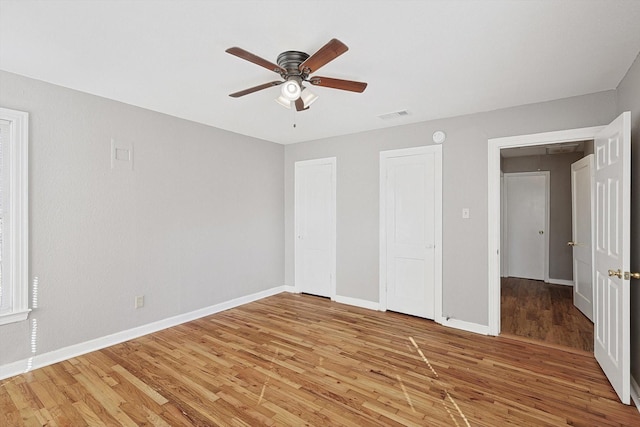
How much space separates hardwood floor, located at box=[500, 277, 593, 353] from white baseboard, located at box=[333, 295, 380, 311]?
1.59m

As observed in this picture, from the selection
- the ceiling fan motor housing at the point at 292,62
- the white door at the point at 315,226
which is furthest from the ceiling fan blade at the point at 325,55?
the white door at the point at 315,226

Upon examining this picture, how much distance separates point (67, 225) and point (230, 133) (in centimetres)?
232

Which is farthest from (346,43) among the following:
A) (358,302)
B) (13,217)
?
(358,302)

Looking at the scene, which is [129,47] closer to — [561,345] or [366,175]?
[366,175]

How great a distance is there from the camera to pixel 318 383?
8.34 ft

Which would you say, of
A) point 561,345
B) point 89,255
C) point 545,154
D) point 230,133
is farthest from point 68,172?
point 545,154

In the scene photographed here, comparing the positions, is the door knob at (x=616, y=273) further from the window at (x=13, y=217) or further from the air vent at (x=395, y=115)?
the window at (x=13, y=217)

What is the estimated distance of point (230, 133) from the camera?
4.55 meters

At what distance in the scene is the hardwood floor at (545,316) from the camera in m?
3.42

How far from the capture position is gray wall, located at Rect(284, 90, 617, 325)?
128 inches

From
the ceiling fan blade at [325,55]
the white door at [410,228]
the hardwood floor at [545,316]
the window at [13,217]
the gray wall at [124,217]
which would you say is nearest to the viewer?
the ceiling fan blade at [325,55]

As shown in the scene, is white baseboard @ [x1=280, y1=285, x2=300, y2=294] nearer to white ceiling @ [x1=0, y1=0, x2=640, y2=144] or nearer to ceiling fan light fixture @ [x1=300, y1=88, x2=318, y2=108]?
white ceiling @ [x1=0, y1=0, x2=640, y2=144]

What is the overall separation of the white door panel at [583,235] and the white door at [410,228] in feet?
6.29

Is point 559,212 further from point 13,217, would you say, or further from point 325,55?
point 13,217
